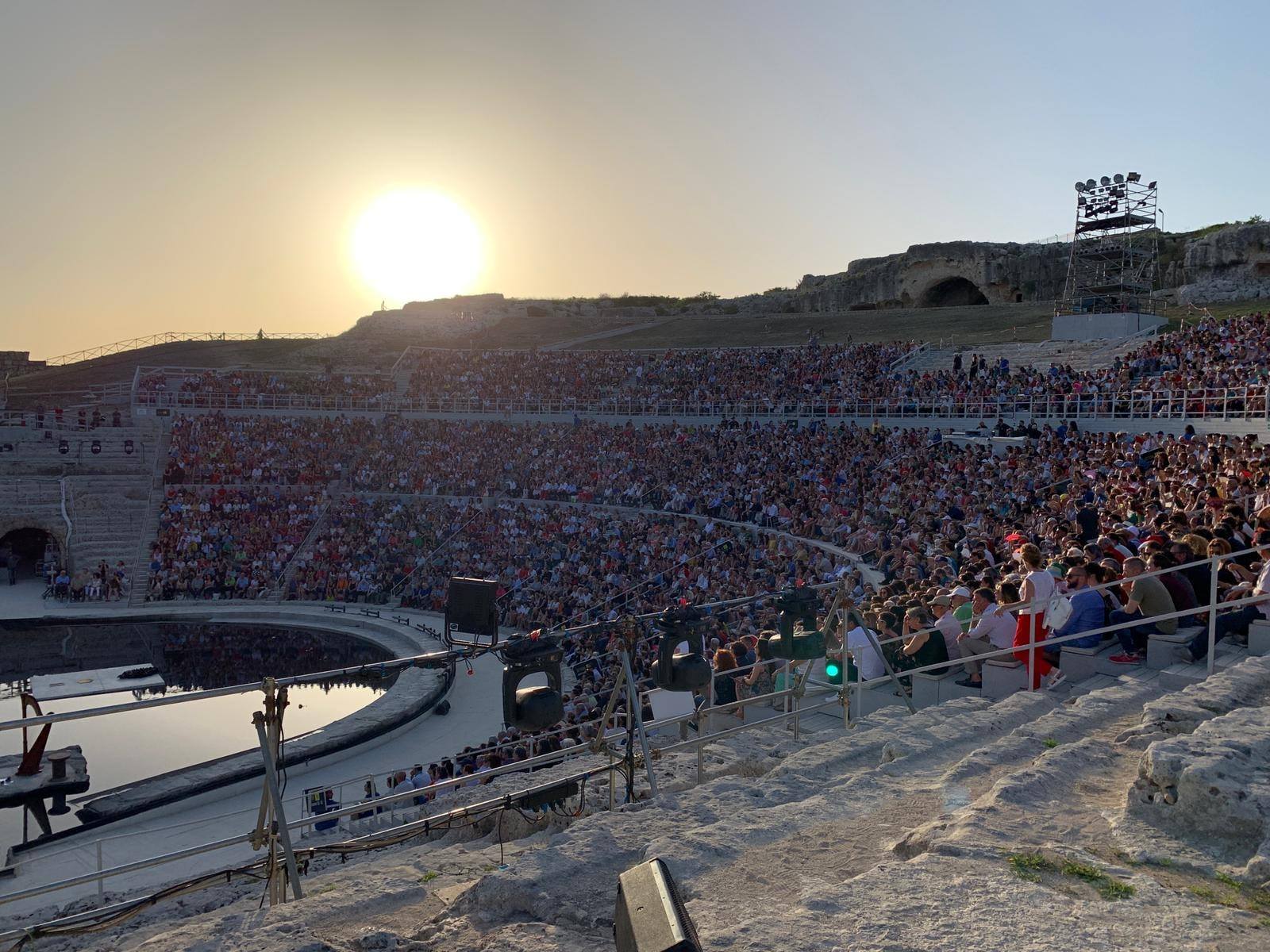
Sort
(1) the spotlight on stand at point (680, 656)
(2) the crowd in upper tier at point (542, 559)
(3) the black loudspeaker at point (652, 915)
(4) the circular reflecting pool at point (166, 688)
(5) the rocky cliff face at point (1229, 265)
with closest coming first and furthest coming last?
(3) the black loudspeaker at point (652, 915) → (1) the spotlight on stand at point (680, 656) → (4) the circular reflecting pool at point (166, 688) → (2) the crowd in upper tier at point (542, 559) → (5) the rocky cliff face at point (1229, 265)

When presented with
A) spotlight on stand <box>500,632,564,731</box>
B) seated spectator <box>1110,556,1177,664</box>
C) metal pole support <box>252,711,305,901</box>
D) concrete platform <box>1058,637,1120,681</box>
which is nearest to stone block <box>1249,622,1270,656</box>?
seated spectator <box>1110,556,1177,664</box>

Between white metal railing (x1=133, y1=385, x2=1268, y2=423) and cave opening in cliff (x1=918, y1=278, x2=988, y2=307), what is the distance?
23.4 metres

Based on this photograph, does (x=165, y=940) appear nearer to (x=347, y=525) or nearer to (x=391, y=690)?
(x=391, y=690)

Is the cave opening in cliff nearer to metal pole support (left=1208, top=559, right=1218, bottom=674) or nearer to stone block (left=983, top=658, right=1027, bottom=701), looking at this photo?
stone block (left=983, top=658, right=1027, bottom=701)

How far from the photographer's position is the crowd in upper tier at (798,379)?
21766mm

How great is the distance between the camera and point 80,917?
4.41m

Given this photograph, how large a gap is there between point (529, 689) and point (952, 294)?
5027 centimetres

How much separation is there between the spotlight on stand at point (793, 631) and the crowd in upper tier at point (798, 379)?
50.6 feet

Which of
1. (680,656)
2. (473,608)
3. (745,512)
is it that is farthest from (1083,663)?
(745,512)

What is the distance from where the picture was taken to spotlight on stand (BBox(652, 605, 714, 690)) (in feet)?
19.8

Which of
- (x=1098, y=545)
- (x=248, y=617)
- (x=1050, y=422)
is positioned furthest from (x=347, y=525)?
(x=1098, y=545)

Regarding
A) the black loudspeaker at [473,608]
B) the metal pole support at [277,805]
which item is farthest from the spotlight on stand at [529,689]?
the metal pole support at [277,805]

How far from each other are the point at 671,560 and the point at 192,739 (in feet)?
34.0

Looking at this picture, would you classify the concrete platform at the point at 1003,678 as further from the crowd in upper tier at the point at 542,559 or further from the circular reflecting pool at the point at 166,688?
the crowd in upper tier at the point at 542,559
